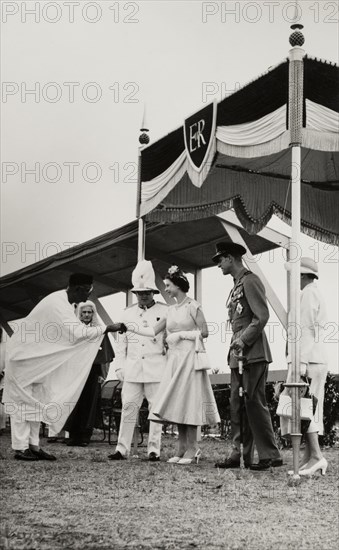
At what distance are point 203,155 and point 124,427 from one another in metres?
2.94

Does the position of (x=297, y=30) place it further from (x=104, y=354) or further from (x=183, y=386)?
(x=104, y=354)

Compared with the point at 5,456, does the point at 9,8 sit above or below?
above

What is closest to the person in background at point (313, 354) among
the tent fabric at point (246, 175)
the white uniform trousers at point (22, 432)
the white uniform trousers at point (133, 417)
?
the tent fabric at point (246, 175)

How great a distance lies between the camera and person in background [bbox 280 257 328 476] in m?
6.43

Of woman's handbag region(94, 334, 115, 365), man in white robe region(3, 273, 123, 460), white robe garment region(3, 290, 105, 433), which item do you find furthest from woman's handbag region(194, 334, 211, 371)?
woman's handbag region(94, 334, 115, 365)

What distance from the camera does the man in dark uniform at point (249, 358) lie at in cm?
671

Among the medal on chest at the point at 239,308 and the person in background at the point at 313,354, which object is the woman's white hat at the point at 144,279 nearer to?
the medal on chest at the point at 239,308

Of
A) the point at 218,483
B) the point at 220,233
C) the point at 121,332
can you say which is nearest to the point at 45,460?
the point at 121,332

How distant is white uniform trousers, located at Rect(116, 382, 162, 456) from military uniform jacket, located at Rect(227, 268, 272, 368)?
4.27 ft

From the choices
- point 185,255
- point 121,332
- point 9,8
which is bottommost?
point 121,332

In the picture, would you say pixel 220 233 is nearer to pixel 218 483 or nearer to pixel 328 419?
pixel 328 419

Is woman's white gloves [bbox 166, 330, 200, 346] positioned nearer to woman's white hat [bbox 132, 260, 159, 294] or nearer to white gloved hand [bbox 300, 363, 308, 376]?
woman's white hat [bbox 132, 260, 159, 294]

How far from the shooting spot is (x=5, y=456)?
809 cm

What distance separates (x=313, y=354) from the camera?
6.70 metres
